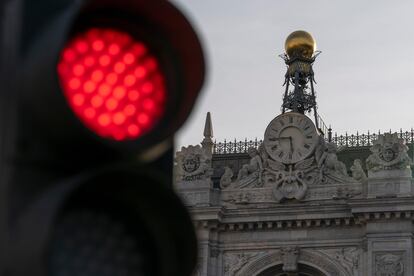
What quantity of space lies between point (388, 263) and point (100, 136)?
104 feet

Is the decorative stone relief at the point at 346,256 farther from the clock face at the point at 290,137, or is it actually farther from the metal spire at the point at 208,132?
the metal spire at the point at 208,132

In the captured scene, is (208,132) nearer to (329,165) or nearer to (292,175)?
(292,175)

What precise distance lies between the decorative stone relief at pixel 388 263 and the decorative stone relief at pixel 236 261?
3.76 m

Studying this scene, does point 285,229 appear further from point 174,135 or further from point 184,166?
point 174,135

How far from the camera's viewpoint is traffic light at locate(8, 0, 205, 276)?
2383mm

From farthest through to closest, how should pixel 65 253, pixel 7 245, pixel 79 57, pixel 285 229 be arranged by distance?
pixel 285 229 → pixel 79 57 → pixel 65 253 → pixel 7 245

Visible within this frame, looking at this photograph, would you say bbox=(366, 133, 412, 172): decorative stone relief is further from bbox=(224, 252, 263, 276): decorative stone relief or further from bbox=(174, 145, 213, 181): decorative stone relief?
bbox=(174, 145, 213, 181): decorative stone relief

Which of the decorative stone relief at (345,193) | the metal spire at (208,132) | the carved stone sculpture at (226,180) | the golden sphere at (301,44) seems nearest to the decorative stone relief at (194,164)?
the carved stone sculpture at (226,180)

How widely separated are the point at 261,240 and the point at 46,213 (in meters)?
33.4

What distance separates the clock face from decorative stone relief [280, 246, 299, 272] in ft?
9.02

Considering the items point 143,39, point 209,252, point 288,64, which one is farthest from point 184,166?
point 143,39

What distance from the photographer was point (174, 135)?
2.71 meters

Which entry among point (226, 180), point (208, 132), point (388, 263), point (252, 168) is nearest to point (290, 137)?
point (252, 168)

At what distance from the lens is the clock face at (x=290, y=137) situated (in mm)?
35812
